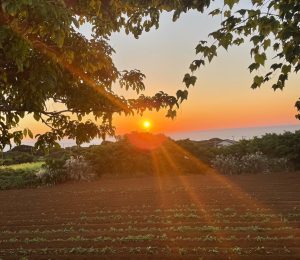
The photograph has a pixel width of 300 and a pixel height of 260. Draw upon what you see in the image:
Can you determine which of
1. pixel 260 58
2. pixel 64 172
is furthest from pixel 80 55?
pixel 64 172

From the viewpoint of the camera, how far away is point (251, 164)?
70.1ft

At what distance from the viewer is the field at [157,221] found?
8281mm

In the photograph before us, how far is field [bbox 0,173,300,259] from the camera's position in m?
8.28

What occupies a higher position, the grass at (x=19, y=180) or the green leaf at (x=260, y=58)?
the green leaf at (x=260, y=58)

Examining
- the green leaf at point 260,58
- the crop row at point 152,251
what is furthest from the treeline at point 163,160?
the green leaf at point 260,58

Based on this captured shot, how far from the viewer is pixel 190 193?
1546cm

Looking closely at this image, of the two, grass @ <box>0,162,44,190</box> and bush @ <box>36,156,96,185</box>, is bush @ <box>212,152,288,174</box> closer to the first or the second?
bush @ <box>36,156,96,185</box>

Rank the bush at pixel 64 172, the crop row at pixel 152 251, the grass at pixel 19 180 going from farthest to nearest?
the bush at pixel 64 172 < the grass at pixel 19 180 < the crop row at pixel 152 251

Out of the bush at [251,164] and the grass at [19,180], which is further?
the bush at [251,164]

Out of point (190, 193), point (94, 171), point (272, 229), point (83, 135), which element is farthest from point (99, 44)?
point (94, 171)

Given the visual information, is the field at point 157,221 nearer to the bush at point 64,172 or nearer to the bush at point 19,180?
the bush at point 19,180

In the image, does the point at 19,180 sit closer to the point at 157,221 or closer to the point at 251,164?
the point at 251,164

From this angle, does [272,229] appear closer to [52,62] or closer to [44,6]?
[52,62]

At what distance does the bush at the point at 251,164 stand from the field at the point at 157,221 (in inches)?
117
